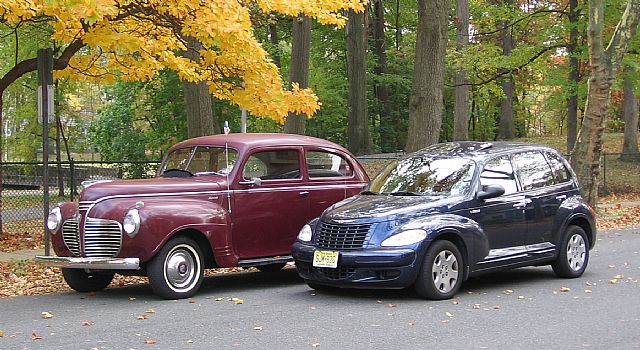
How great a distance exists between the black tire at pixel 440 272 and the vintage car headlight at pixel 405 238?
7.7 inches

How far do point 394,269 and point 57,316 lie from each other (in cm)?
353

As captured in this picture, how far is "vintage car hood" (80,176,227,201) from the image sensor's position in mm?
9867

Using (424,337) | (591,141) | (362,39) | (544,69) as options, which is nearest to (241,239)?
(424,337)

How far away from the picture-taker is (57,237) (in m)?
10.3

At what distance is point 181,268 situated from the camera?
393 inches

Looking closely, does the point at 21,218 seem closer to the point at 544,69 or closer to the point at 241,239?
the point at 241,239

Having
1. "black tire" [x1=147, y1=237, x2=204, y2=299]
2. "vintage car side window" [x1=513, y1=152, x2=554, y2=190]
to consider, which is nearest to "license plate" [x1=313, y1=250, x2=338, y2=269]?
"black tire" [x1=147, y1=237, x2=204, y2=299]

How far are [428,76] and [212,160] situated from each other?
29.3ft

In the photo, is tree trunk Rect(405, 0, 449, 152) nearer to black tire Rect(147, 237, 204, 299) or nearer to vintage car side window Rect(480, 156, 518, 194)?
vintage car side window Rect(480, 156, 518, 194)

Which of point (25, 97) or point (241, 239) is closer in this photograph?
point (241, 239)

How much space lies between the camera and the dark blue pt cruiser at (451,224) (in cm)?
941

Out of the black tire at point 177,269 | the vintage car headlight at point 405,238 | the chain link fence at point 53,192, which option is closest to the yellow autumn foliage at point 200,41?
the chain link fence at point 53,192

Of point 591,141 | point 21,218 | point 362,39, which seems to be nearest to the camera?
point 21,218

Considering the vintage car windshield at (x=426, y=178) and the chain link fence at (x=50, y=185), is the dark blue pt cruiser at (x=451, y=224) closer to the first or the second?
the vintage car windshield at (x=426, y=178)
